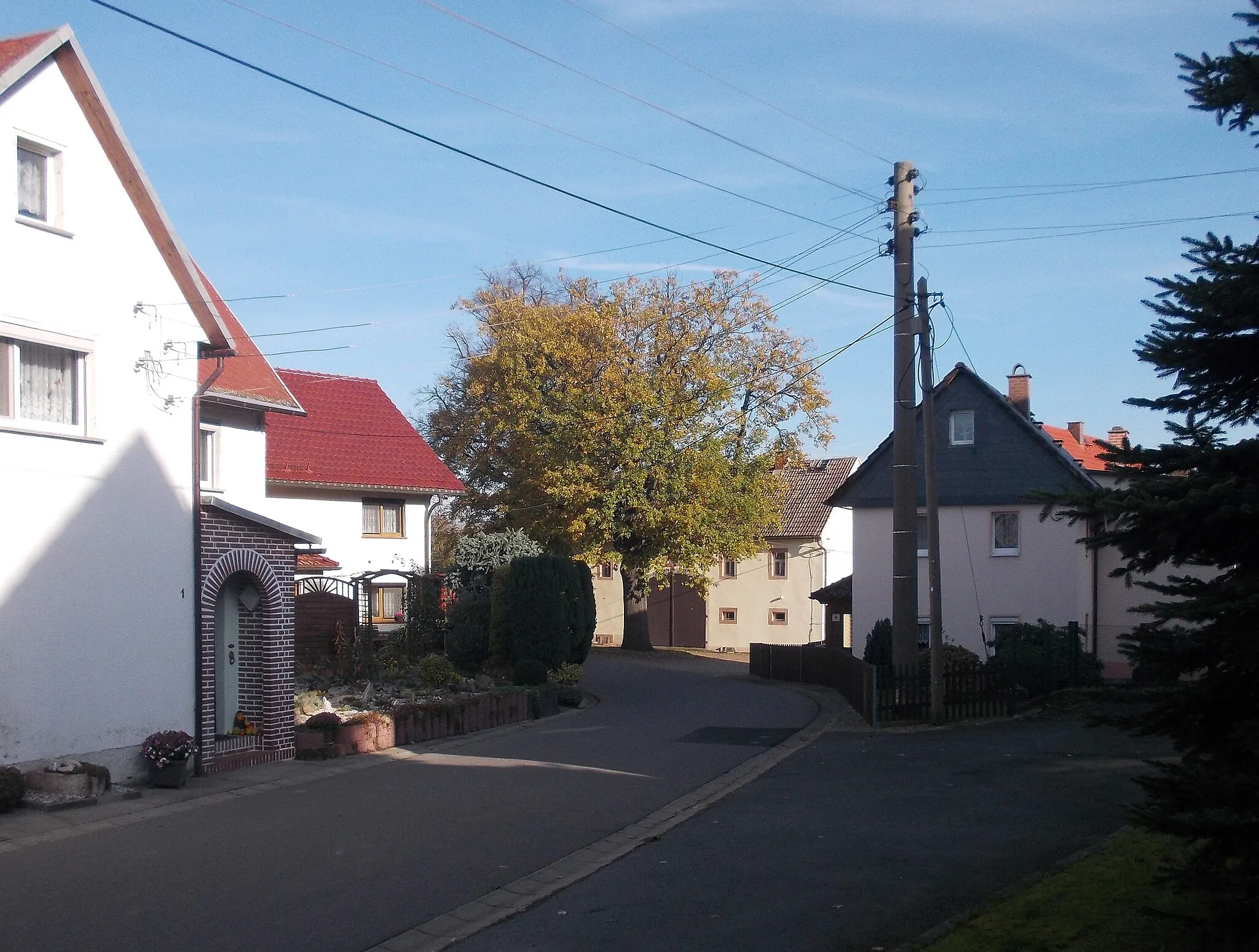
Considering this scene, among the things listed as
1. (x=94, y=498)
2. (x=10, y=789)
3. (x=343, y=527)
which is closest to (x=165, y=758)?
(x=10, y=789)

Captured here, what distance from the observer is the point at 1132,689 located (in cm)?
677

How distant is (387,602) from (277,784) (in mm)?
19348

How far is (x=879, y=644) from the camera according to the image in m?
29.5

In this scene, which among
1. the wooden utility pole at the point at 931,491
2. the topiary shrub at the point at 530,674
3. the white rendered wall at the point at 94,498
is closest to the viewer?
the white rendered wall at the point at 94,498

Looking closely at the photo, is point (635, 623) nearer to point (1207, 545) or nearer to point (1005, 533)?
point (1005, 533)

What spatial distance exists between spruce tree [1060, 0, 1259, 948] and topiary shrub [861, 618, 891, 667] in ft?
74.0

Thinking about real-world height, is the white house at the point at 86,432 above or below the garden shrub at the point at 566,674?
above

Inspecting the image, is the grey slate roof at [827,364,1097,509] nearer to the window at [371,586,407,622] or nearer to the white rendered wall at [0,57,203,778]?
the window at [371,586,407,622]

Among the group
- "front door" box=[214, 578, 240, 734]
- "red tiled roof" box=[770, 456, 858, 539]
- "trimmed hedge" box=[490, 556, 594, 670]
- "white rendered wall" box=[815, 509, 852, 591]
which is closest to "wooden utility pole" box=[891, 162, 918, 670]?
"trimmed hedge" box=[490, 556, 594, 670]

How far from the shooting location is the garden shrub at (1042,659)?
2372cm

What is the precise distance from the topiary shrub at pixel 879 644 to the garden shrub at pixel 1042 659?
2838mm

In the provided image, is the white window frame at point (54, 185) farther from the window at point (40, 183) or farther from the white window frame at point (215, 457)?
the white window frame at point (215, 457)

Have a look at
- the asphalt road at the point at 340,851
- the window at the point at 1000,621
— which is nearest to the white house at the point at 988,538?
the window at the point at 1000,621

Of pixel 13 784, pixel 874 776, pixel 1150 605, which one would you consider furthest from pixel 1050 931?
pixel 13 784
